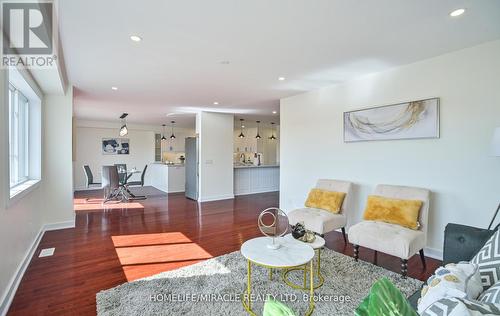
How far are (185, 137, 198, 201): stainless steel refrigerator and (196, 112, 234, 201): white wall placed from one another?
0.85ft

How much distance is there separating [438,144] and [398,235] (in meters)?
1.29

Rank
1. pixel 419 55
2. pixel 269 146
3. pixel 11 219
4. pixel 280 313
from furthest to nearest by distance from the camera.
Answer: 1. pixel 269 146
2. pixel 419 55
3. pixel 11 219
4. pixel 280 313

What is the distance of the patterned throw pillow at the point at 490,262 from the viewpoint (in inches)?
48.7

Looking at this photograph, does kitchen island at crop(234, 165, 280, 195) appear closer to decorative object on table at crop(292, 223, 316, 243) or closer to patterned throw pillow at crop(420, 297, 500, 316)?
decorative object on table at crop(292, 223, 316, 243)

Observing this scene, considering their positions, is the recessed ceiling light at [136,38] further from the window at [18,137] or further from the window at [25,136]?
the window at [18,137]

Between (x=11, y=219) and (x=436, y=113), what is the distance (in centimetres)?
471

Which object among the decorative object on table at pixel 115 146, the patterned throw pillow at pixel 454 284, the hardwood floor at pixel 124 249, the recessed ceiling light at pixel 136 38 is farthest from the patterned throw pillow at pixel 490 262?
the decorative object on table at pixel 115 146

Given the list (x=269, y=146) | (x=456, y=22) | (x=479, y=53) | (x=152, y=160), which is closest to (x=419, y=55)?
(x=479, y=53)

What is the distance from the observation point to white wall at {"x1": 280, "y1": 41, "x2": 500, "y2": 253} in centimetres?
260

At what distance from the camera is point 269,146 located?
31.8 feet

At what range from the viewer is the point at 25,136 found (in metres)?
3.66

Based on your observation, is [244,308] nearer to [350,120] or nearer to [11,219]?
[11,219]

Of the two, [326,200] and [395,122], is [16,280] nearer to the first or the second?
[326,200]

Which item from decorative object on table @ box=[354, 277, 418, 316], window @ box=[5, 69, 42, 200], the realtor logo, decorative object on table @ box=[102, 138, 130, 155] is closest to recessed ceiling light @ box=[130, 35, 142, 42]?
the realtor logo
